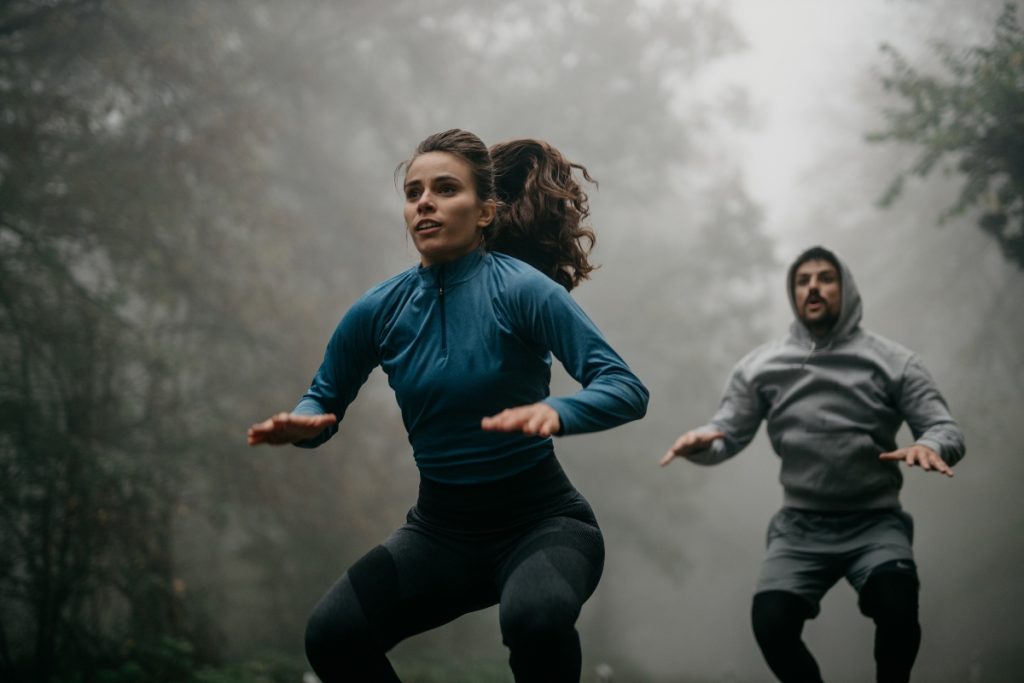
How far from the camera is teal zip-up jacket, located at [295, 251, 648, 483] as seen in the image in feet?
7.73

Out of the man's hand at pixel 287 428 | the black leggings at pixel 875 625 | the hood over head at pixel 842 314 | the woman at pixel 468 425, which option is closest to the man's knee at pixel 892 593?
the black leggings at pixel 875 625

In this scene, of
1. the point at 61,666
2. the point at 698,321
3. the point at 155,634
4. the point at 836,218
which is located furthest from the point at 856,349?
the point at 836,218

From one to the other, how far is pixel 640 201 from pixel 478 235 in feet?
57.3

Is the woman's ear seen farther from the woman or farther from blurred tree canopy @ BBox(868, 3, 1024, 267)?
blurred tree canopy @ BBox(868, 3, 1024, 267)

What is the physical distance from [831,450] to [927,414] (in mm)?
443

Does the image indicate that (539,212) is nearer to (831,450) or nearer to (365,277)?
(831,450)

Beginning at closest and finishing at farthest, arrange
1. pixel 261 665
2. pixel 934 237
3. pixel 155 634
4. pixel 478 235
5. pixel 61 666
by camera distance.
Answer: pixel 478 235 → pixel 61 666 → pixel 261 665 → pixel 155 634 → pixel 934 237

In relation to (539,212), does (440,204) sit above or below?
below

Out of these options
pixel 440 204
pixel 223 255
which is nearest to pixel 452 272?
pixel 440 204

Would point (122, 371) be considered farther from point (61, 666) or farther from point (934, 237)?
point (934, 237)

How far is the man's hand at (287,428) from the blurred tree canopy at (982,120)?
258 inches

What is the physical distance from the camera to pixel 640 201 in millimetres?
19656

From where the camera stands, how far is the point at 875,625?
10.9 feet

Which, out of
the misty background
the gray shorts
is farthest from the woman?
the misty background
